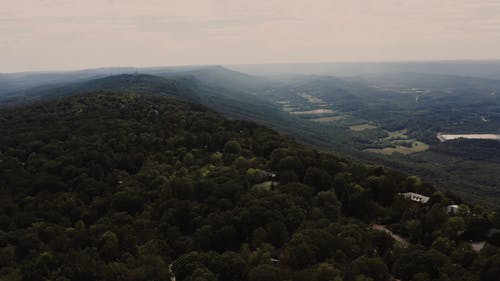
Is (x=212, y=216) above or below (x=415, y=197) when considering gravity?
above

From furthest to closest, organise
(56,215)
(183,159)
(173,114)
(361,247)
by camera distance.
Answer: (173,114) < (183,159) < (56,215) < (361,247)

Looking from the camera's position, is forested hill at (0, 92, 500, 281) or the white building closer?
forested hill at (0, 92, 500, 281)

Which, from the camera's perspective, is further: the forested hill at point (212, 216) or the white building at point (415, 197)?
the white building at point (415, 197)

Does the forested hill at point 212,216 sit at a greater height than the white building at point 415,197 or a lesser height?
greater

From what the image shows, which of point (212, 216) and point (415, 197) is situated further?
point (415, 197)

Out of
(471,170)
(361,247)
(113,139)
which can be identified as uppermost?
(113,139)

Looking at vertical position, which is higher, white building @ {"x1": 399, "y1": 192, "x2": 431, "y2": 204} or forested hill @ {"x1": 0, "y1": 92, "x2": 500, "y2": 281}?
forested hill @ {"x1": 0, "y1": 92, "x2": 500, "y2": 281}

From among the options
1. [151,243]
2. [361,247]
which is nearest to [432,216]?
[361,247]

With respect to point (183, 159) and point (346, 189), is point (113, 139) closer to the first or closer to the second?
point (183, 159)
